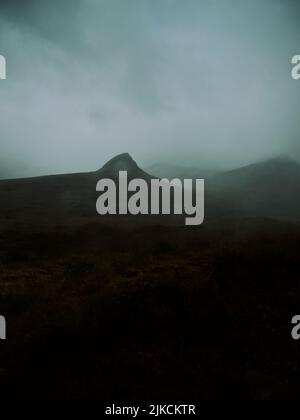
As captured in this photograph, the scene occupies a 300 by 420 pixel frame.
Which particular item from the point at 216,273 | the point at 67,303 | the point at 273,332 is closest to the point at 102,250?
the point at 216,273

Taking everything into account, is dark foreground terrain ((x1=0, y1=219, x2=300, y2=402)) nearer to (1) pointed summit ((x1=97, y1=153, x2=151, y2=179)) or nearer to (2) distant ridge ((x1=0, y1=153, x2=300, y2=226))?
(2) distant ridge ((x1=0, y1=153, x2=300, y2=226))

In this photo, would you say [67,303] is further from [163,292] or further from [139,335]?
[163,292]

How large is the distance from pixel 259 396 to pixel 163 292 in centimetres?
370

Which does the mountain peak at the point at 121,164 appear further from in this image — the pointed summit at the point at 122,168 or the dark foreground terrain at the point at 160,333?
the dark foreground terrain at the point at 160,333

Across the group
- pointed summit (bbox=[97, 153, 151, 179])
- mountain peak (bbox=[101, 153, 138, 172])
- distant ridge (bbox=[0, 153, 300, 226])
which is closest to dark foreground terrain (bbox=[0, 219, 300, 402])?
distant ridge (bbox=[0, 153, 300, 226])

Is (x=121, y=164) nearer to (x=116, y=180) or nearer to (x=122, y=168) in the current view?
(x=122, y=168)

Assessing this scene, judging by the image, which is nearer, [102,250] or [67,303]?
[67,303]

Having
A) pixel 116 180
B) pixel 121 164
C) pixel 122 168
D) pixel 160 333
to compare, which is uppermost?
pixel 121 164

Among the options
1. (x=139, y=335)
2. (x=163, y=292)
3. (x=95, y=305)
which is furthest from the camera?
(x=163, y=292)

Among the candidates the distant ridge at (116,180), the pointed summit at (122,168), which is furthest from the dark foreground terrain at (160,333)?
the pointed summit at (122,168)

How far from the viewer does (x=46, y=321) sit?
7.23 m

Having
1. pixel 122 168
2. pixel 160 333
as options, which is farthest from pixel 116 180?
pixel 160 333

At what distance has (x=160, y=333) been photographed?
23.7 ft

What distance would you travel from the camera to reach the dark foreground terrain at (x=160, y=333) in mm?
5695
